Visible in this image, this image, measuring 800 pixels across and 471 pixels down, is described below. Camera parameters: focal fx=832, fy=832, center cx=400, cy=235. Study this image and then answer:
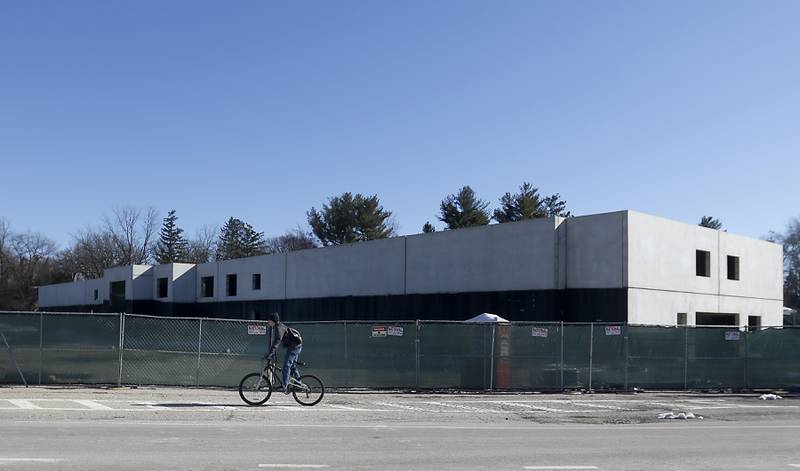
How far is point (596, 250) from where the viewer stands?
3803cm

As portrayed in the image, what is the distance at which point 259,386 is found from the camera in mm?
17125

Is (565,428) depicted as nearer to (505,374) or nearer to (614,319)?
(505,374)

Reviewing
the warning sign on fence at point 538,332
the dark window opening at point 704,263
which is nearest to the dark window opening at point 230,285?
the dark window opening at point 704,263

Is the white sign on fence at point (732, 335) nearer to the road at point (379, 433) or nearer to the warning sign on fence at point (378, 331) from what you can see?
the road at point (379, 433)

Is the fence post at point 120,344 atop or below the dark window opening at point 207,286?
below

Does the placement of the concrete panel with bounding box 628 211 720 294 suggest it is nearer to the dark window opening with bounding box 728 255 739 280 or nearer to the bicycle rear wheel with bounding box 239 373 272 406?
the dark window opening with bounding box 728 255 739 280

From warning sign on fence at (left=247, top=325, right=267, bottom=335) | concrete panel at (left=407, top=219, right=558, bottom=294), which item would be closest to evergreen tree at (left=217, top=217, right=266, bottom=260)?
concrete panel at (left=407, top=219, right=558, bottom=294)

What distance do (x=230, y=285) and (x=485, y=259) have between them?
31.0 metres

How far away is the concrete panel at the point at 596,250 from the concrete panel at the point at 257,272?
86.9 ft

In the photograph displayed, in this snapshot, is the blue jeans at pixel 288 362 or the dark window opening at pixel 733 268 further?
the dark window opening at pixel 733 268

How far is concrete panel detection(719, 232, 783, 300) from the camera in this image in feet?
142

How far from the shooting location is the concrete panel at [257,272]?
6038 cm

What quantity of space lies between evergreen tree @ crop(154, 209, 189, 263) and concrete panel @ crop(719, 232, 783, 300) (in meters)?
94.6

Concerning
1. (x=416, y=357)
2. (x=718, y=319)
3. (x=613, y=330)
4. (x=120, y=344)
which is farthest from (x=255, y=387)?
(x=718, y=319)
